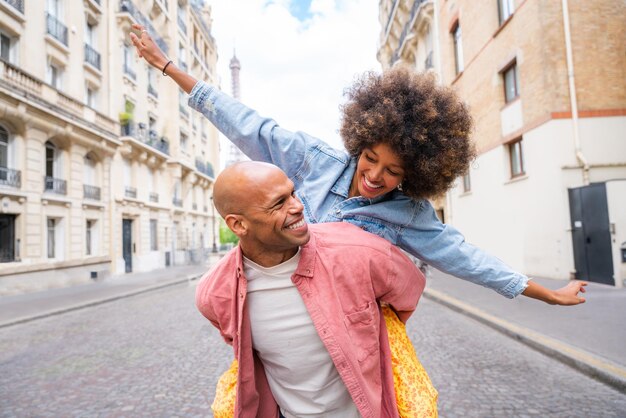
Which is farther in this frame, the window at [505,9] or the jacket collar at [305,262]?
the window at [505,9]

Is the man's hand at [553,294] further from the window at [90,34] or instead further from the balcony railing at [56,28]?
the window at [90,34]

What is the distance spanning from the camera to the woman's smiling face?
5.76 ft

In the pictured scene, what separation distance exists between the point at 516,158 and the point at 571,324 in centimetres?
853

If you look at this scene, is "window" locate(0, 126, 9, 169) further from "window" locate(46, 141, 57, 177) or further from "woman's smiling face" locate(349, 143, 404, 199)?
"woman's smiling face" locate(349, 143, 404, 199)

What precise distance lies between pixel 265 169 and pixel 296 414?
914 millimetres

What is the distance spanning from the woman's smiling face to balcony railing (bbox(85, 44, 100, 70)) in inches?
845

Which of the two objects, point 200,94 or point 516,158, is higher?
point 516,158

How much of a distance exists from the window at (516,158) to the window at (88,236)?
17055mm

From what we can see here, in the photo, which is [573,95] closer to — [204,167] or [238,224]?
[238,224]

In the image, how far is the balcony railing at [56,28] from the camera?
55.9 ft

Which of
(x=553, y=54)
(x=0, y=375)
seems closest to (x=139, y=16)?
(x=553, y=54)

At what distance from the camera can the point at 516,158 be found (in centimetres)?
1380

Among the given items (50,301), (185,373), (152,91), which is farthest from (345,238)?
(152,91)

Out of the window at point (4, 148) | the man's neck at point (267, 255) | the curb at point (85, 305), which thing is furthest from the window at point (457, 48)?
the man's neck at point (267, 255)
